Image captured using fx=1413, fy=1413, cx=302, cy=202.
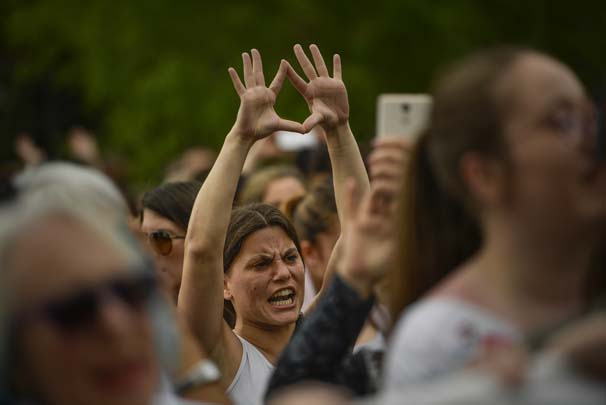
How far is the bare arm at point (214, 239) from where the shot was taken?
4.43m

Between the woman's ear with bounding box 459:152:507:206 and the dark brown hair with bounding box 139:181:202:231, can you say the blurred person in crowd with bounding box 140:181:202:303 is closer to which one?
the dark brown hair with bounding box 139:181:202:231

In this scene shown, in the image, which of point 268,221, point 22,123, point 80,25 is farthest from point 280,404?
point 22,123

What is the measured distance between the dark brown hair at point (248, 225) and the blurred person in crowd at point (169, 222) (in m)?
0.27

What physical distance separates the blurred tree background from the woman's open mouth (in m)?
10.8

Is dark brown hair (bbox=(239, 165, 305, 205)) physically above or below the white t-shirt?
below

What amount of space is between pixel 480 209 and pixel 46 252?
905 mm

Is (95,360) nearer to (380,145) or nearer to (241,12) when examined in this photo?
(380,145)

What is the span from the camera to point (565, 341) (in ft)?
7.79

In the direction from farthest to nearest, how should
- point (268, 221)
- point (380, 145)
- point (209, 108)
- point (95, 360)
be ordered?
point (209, 108), point (268, 221), point (380, 145), point (95, 360)

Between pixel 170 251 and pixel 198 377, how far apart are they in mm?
2598

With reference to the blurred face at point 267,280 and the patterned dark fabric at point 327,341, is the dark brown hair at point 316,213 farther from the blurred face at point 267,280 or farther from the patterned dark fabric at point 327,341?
the patterned dark fabric at point 327,341

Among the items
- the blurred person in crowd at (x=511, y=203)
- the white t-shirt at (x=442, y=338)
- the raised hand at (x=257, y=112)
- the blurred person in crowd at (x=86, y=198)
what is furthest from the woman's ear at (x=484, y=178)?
the raised hand at (x=257, y=112)

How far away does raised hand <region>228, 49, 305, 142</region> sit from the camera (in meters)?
4.67

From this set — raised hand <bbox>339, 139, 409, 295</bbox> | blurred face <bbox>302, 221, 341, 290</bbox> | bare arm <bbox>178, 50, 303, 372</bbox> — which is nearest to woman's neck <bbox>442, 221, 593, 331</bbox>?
raised hand <bbox>339, 139, 409, 295</bbox>
